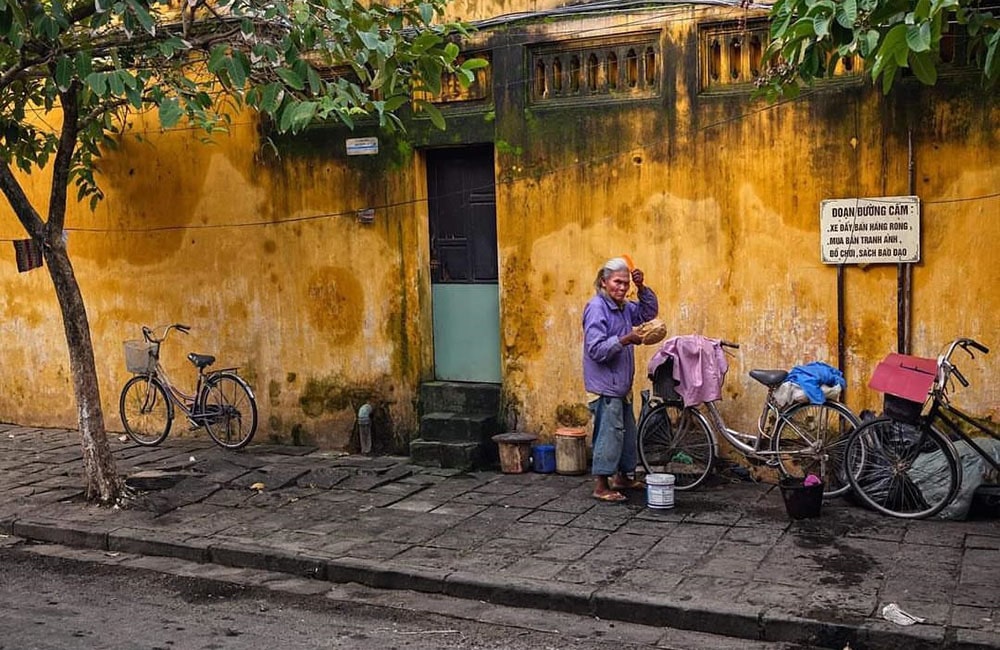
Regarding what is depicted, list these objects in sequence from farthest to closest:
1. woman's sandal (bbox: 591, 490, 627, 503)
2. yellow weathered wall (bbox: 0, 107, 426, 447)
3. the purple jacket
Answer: yellow weathered wall (bbox: 0, 107, 426, 447), woman's sandal (bbox: 591, 490, 627, 503), the purple jacket

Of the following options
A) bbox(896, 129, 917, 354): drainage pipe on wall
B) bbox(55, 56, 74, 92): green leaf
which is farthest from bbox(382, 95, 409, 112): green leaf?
bbox(896, 129, 917, 354): drainage pipe on wall

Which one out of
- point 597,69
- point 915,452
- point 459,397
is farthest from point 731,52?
point 459,397

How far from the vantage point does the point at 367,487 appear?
944 cm

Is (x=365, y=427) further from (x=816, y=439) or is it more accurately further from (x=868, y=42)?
(x=868, y=42)

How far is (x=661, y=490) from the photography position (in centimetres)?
830

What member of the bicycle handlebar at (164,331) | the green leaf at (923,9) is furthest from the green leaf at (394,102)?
the bicycle handlebar at (164,331)

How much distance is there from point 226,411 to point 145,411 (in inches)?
43.9

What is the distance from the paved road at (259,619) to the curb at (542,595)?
8 centimetres

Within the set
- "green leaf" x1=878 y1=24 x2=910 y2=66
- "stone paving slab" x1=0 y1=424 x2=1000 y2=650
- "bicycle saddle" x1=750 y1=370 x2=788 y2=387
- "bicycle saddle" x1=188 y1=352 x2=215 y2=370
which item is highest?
"green leaf" x1=878 y1=24 x2=910 y2=66

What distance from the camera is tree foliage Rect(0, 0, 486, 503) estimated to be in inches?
287

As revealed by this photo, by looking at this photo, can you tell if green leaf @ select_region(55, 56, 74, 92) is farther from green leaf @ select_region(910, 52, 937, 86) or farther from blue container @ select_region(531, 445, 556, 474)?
green leaf @ select_region(910, 52, 937, 86)

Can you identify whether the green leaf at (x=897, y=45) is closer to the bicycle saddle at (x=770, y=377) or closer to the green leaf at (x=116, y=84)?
the bicycle saddle at (x=770, y=377)

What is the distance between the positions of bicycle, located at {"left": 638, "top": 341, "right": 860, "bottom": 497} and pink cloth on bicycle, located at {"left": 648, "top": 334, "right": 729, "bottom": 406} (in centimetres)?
11

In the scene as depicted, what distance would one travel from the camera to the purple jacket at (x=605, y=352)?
27.9 feet
